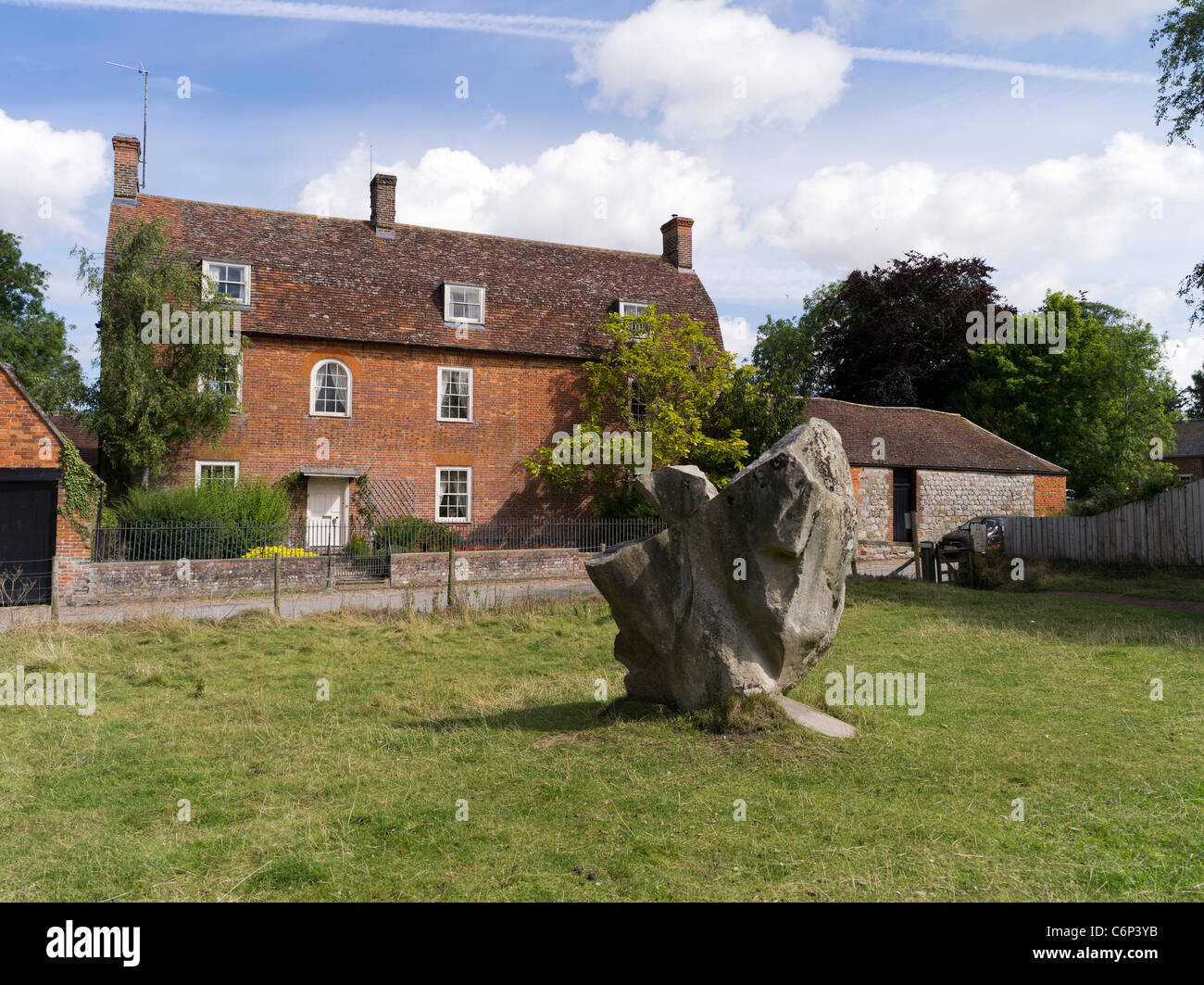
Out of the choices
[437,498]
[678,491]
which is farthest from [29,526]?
[678,491]

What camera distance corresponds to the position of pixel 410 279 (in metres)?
27.4

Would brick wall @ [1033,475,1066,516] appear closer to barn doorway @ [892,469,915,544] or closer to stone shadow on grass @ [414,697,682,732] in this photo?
barn doorway @ [892,469,915,544]

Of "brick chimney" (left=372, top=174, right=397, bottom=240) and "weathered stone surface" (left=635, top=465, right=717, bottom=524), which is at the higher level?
"brick chimney" (left=372, top=174, right=397, bottom=240)

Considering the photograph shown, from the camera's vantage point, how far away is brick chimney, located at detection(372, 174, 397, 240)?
28.1 metres

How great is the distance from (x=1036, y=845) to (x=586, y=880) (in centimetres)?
252

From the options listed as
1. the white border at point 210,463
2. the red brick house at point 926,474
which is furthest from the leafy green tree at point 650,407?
the white border at point 210,463

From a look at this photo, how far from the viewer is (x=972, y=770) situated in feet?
20.1

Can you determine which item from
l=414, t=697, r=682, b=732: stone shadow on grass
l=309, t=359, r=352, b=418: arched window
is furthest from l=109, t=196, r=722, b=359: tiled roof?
l=414, t=697, r=682, b=732: stone shadow on grass

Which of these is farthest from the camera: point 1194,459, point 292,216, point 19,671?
point 1194,459

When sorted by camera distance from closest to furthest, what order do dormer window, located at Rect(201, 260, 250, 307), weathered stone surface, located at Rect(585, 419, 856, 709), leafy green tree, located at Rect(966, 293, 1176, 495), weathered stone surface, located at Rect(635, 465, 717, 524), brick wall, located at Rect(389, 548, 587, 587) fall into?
weathered stone surface, located at Rect(585, 419, 856, 709), weathered stone surface, located at Rect(635, 465, 717, 524), brick wall, located at Rect(389, 548, 587, 587), dormer window, located at Rect(201, 260, 250, 307), leafy green tree, located at Rect(966, 293, 1176, 495)

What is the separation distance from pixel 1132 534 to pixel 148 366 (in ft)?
81.9

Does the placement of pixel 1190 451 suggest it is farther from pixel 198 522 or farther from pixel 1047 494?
pixel 198 522
